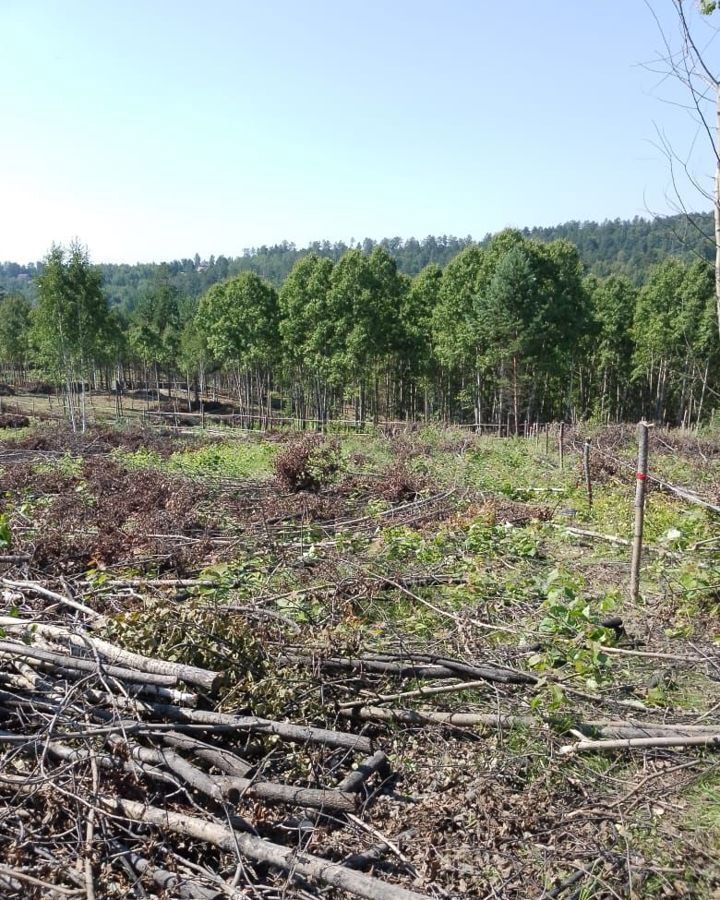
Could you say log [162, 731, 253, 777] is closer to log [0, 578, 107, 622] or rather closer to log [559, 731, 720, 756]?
log [0, 578, 107, 622]

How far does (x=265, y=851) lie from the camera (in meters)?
2.88

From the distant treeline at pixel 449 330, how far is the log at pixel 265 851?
2550cm

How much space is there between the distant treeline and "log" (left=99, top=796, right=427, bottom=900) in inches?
1004

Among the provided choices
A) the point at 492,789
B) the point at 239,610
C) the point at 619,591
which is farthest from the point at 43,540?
the point at 619,591

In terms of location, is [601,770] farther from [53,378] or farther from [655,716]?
[53,378]

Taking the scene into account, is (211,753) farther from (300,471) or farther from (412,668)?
(300,471)

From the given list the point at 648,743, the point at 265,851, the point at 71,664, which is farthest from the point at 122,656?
the point at 648,743

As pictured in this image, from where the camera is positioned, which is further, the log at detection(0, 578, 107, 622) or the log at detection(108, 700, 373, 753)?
the log at detection(0, 578, 107, 622)

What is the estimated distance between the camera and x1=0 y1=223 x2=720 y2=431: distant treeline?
2938cm

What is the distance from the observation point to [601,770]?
3717 millimetres

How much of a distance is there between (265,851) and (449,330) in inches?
1235

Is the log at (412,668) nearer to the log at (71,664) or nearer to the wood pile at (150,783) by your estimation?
the wood pile at (150,783)

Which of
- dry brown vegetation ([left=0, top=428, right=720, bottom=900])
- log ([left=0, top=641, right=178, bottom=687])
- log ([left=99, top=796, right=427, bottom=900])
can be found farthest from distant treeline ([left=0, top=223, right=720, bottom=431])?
log ([left=99, top=796, right=427, bottom=900])

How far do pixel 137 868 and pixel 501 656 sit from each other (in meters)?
2.80
